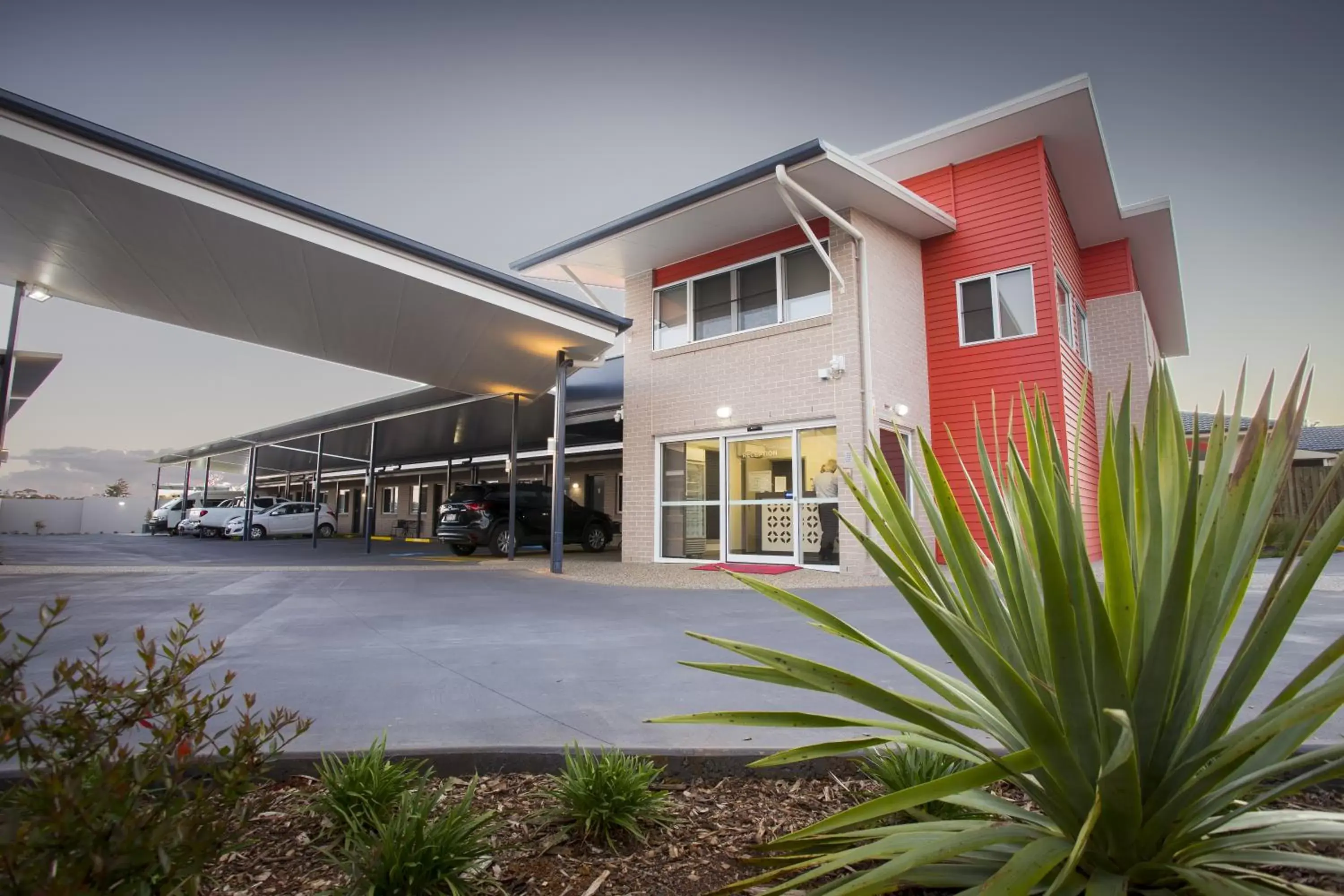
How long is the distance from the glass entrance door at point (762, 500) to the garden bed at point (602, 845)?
8.14 meters

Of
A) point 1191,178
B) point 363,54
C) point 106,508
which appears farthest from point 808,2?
point 106,508

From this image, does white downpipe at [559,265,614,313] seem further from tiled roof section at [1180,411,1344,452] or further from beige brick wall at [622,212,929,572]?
tiled roof section at [1180,411,1344,452]

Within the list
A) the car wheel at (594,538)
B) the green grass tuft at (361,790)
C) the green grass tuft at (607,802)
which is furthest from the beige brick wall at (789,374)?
the green grass tuft at (361,790)

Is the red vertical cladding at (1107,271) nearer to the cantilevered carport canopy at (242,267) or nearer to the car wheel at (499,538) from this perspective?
the cantilevered carport canopy at (242,267)

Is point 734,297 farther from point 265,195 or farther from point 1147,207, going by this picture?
point 1147,207

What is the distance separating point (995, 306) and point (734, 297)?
14.1 ft

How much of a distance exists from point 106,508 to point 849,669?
45343 millimetres

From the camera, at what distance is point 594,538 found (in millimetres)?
17297

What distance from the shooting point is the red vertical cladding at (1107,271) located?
13.0 metres

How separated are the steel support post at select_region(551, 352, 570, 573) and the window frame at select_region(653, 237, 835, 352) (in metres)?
2.08

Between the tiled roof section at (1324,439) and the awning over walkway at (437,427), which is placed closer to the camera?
the awning over walkway at (437,427)

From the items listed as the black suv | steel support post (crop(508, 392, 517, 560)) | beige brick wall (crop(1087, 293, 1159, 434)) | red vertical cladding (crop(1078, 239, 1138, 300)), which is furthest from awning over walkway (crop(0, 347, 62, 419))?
red vertical cladding (crop(1078, 239, 1138, 300))

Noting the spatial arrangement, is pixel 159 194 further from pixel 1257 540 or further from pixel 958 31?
pixel 958 31

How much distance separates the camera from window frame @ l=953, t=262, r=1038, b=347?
394 inches
